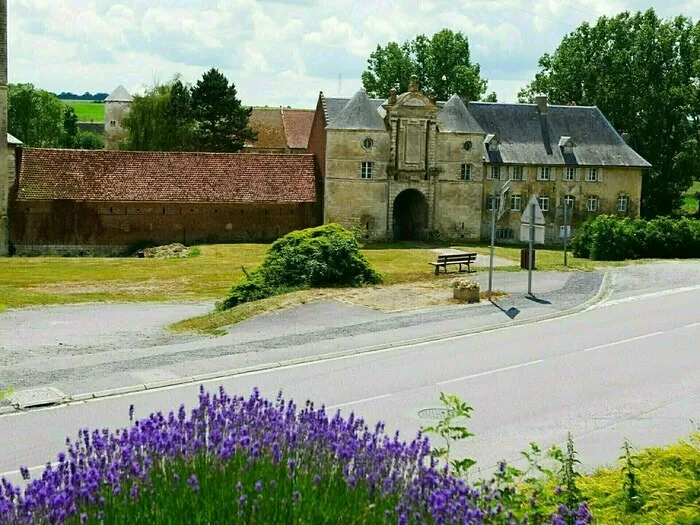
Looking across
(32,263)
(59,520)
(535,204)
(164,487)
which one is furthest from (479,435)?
(32,263)

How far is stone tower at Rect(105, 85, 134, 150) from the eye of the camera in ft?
321

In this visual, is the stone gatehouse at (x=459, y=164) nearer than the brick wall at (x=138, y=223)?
No

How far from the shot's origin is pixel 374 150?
56000mm

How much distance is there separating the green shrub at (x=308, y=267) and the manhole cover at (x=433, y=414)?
14.6 metres

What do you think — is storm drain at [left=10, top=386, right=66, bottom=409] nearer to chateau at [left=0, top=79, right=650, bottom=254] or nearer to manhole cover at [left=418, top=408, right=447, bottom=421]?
manhole cover at [left=418, top=408, right=447, bottom=421]

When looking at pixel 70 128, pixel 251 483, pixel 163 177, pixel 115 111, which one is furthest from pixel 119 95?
pixel 251 483

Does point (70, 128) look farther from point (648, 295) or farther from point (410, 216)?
point (648, 295)

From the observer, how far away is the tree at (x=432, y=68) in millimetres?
81562

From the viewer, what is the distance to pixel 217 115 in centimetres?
7331

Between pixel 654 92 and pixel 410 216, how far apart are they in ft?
77.3

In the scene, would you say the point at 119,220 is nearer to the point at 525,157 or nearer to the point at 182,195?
the point at 182,195

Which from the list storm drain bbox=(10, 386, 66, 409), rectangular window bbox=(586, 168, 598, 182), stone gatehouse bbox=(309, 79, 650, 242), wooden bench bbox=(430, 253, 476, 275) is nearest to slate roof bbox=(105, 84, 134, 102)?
stone gatehouse bbox=(309, 79, 650, 242)

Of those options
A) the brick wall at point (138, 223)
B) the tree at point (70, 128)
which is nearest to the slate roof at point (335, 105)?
the brick wall at point (138, 223)

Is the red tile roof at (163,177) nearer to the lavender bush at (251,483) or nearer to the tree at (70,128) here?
the lavender bush at (251,483)
